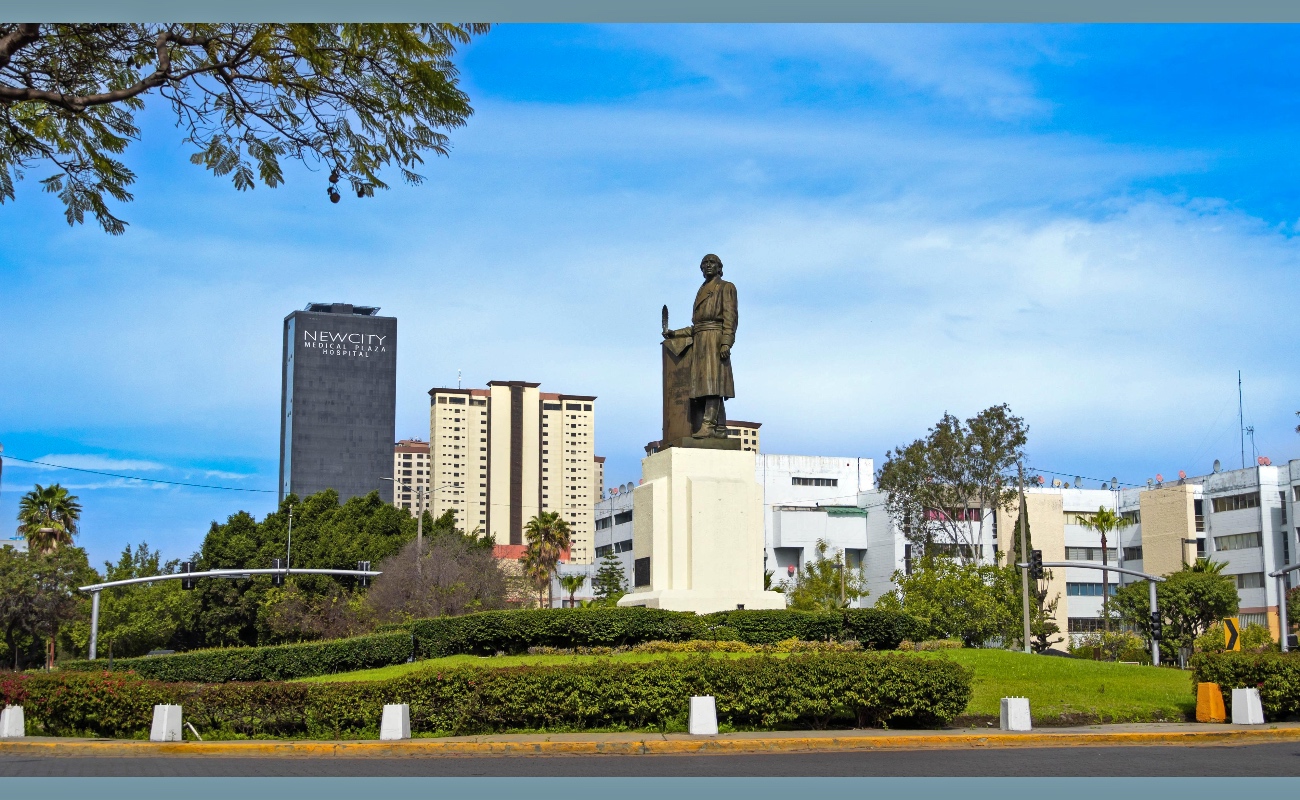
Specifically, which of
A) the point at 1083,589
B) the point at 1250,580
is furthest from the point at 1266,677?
the point at 1083,589

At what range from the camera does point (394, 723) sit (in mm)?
17328

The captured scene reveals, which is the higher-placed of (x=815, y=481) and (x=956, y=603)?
(x=815, y=481)

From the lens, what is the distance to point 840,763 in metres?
14.6

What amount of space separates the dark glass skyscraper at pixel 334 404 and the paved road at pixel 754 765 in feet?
499

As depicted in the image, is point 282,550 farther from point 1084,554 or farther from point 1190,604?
point 1084,554

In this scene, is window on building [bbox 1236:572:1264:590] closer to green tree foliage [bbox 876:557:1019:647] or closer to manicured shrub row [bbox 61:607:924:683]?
green tree foliage [bbox 876:557:1019:647]

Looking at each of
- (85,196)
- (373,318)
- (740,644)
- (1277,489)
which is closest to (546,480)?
(373,318)

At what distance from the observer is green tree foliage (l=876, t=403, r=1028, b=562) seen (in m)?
59.9

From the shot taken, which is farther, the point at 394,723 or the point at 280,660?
the point at 280,660

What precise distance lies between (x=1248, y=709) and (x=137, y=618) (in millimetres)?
58992

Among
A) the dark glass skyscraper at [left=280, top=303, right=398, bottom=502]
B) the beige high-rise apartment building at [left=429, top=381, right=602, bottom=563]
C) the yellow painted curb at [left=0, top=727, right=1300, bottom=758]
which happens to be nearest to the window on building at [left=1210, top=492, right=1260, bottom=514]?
the yellow painted curb at [left=0, top=727, right=1300, bottom=758]

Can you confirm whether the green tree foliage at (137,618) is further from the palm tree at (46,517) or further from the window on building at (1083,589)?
the window on building at (1083,589)

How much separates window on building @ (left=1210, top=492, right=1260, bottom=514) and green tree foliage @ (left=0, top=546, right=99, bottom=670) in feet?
220

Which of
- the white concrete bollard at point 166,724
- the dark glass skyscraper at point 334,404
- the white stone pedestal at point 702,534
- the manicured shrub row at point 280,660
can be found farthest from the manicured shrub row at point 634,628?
the dark glass skyscraper at point 334,404
